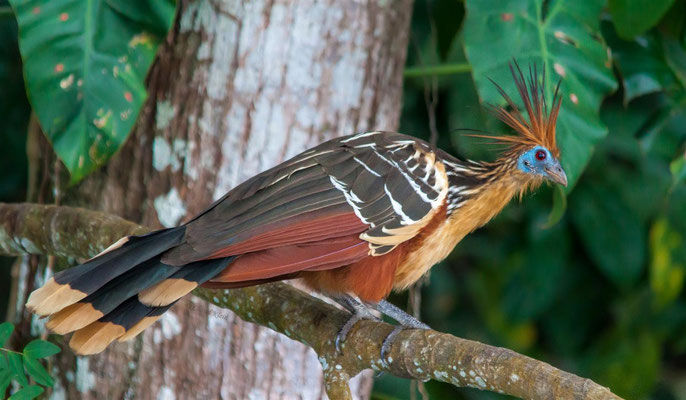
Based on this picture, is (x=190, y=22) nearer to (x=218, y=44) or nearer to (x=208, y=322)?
(x=218, y=44)

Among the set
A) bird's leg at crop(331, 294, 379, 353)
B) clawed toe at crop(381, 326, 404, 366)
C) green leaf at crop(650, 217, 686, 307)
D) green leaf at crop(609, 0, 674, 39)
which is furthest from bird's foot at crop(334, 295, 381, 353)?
green leaf at crop(650, 217, 686, 307)

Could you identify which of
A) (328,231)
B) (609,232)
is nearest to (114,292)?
(328,231)

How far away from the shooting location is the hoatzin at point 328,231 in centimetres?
191

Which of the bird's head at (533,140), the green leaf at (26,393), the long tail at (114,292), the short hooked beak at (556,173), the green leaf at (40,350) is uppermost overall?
the bird's head at (533,140)

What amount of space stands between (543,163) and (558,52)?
0.46m

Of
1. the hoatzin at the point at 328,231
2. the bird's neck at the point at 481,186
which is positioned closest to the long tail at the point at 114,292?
the hoatzin at the point at 328,231

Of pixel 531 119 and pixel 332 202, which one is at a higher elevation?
pixel 531 119

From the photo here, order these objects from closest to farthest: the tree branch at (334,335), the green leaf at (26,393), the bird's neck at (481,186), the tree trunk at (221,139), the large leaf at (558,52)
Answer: the tree branch at (334,335) < the green leaf at (26,393) < the bird's neck at (481,186) < the large leaf at (558,52) < the tree trunk at (221,139)

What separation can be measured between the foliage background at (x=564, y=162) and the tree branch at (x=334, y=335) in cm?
26

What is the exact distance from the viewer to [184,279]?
6.29 ft

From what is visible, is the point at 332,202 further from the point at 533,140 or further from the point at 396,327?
the point at 533,140

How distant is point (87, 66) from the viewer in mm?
2461

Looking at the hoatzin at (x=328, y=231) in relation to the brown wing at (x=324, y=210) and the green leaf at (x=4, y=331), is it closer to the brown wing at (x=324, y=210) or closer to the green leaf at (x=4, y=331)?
the brown wing at (x=324, y=210)

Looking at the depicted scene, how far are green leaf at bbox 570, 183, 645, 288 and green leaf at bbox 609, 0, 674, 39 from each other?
1.20 metres
